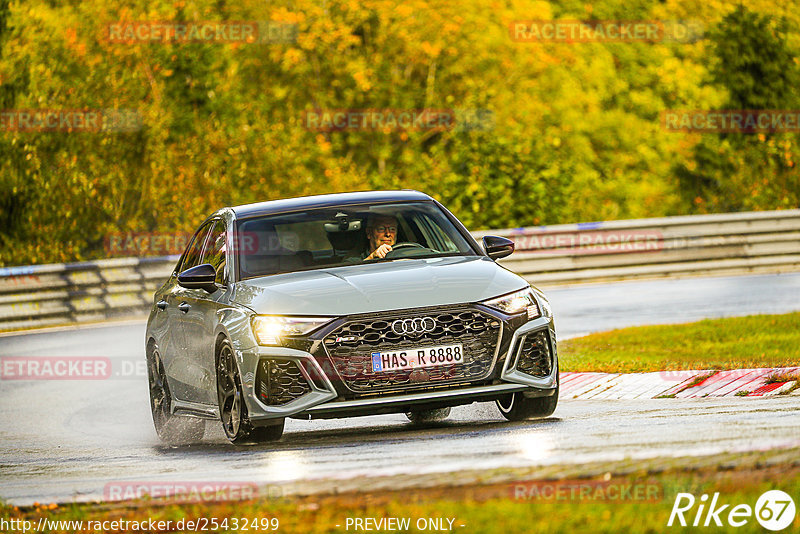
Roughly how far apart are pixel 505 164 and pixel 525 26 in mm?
20783

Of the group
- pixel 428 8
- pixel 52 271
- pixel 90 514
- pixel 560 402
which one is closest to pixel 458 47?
pixel 428 8

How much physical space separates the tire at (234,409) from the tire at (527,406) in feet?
5.18

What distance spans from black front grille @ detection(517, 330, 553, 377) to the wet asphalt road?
355 millimetres

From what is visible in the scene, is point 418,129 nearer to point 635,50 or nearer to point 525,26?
point 525,26

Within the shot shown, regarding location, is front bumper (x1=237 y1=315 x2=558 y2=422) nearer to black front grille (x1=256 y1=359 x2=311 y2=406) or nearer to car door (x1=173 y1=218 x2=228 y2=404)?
black front grille (x1=256 y1=359 x2=311 y2=406)

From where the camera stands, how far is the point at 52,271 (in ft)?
76.6

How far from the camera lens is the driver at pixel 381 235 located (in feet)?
35.8

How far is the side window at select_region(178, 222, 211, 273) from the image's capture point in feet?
40.2

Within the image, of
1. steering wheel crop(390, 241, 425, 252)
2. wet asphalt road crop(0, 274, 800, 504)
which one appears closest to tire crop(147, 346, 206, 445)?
wet asphalt road crop(0, 274, 800, 504)

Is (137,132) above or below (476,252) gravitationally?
below

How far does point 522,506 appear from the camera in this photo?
6.08 m
